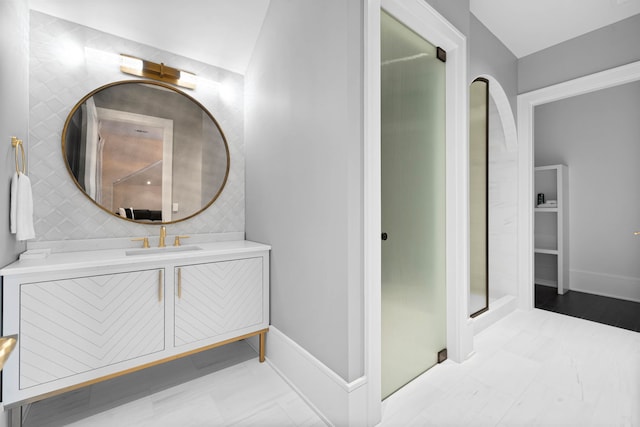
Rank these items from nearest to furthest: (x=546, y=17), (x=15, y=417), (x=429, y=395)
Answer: (x=15, y=417) < (x=429, y=395) < (x=546, y=17)

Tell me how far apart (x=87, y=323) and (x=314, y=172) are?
1422 mm

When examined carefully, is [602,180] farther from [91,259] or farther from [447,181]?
[91,259]

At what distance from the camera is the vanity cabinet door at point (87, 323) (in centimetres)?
134

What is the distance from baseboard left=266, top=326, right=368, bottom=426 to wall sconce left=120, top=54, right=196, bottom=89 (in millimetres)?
2022

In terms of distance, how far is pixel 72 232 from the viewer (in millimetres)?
1839

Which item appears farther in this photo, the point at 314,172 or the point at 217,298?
the point at 217,298

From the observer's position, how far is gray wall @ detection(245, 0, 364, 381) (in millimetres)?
1390

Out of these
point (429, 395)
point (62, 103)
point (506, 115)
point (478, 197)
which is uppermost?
point (506, 115)

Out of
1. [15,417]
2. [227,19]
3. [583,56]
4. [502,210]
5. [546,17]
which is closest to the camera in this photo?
[15,417]

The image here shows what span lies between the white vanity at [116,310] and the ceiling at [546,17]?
2833 millimetres

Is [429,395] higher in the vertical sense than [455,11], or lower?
lower

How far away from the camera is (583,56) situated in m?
2.68

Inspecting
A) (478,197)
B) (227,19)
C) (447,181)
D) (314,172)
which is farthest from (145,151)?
(478,197)

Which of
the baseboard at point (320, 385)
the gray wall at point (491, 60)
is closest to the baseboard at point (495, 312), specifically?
the baseboard at point (320, 385)
